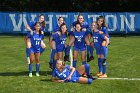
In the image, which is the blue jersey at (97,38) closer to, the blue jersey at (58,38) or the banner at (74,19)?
the blue jersey at (58,38)

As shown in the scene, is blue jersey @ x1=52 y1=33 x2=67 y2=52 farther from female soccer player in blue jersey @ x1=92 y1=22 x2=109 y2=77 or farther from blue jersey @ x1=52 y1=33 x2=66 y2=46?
female soccer player in blue jersey @ x1=92 y1=22 x2=109 y2=77

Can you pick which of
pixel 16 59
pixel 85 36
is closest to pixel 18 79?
pixel 85 36

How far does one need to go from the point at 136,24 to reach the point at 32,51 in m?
23.6

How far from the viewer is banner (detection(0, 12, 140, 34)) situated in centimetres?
3691

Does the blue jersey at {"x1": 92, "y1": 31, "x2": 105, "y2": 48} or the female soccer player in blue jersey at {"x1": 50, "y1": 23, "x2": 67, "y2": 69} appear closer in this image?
the blue jersey at {"x1": 92, "y1": 31, "x2": 105, "y2": 48}

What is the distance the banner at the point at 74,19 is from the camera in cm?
3691

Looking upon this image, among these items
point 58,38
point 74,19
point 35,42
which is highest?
point 58,38

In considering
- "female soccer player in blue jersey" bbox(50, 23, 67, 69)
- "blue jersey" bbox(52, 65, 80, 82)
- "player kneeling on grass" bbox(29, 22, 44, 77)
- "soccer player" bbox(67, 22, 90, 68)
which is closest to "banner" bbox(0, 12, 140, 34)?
"female soccer player in blue jersey" bbox(50, 23, 67, 69)

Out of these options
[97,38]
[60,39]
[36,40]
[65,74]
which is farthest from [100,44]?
[65,74]

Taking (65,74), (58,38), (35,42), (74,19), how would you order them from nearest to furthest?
1. (65,74)
2. (35,42)
3. (58,38)
4. (74,19)

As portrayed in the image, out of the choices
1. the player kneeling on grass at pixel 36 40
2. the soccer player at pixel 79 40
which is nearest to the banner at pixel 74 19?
the soccer player at pixel 79 40

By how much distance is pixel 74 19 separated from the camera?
123 feet

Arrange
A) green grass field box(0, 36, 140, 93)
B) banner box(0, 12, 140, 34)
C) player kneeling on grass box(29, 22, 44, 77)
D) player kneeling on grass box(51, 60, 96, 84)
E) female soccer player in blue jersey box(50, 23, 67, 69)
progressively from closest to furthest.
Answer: green grass field box(0, 36, 140, 93)
player kneeling on grass box(51, 60, 96, 84)
player kneeling on grass box(29, 22, 44, 77)
female soccer player in blue jersey box(50, 23, 67, 69)
banner box(0, 12, 140, 34)

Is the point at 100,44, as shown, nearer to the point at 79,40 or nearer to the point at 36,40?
the point at 79,40
